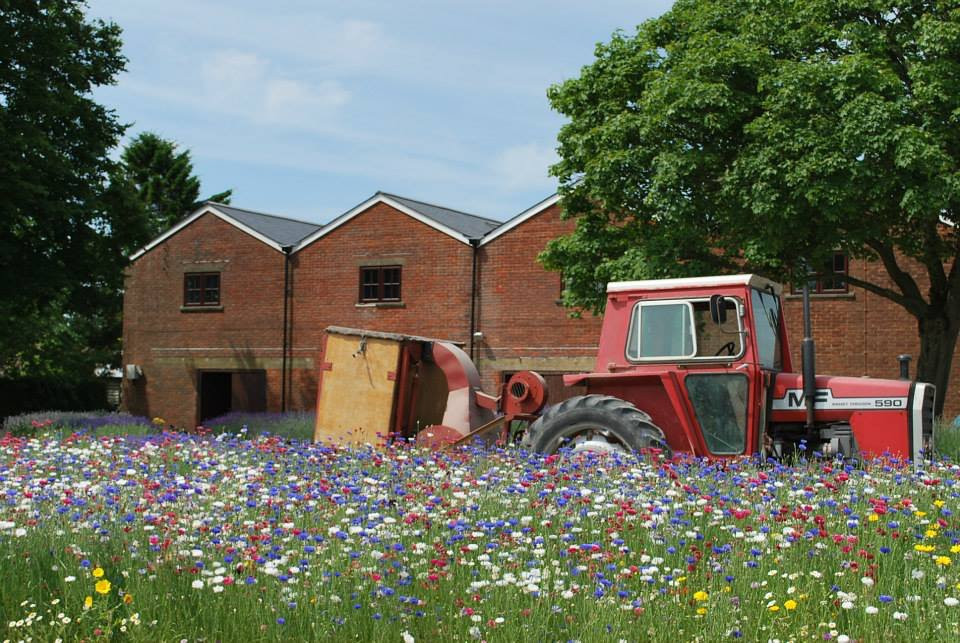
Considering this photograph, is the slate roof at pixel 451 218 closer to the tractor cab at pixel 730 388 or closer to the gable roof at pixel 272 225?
the gable roof at pixel 272 225

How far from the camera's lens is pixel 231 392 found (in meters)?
35.0

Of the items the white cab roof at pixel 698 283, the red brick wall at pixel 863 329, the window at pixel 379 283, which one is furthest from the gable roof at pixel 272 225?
the white cab roof at pixel 698 283

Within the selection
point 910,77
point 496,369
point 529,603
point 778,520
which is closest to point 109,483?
point 529,603

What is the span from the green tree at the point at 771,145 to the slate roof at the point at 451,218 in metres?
Answer: 9.21

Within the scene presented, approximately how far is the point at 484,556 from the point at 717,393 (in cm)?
530

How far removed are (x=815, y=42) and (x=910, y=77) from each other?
73.6 inches

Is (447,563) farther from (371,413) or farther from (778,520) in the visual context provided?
(371,413)

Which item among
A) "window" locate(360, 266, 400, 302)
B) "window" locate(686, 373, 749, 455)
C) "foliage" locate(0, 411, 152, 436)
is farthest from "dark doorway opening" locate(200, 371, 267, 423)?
"window" locate(686, 373, 749, 455)

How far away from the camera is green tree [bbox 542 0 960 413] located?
17.8m

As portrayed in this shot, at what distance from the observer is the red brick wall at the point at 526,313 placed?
29.0m

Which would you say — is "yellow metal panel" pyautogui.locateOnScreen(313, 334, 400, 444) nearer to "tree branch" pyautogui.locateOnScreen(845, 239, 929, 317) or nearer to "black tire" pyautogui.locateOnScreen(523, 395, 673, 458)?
"black tire" pyautogui.locateOnScreen(523, 395, 673, 458)

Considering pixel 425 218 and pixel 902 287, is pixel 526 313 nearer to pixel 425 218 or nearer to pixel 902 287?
pixel 425 218

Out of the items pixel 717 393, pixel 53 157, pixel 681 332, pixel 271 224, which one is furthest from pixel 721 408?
pixel 271 224

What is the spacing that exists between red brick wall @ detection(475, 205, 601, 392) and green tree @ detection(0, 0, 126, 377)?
9895 mm
